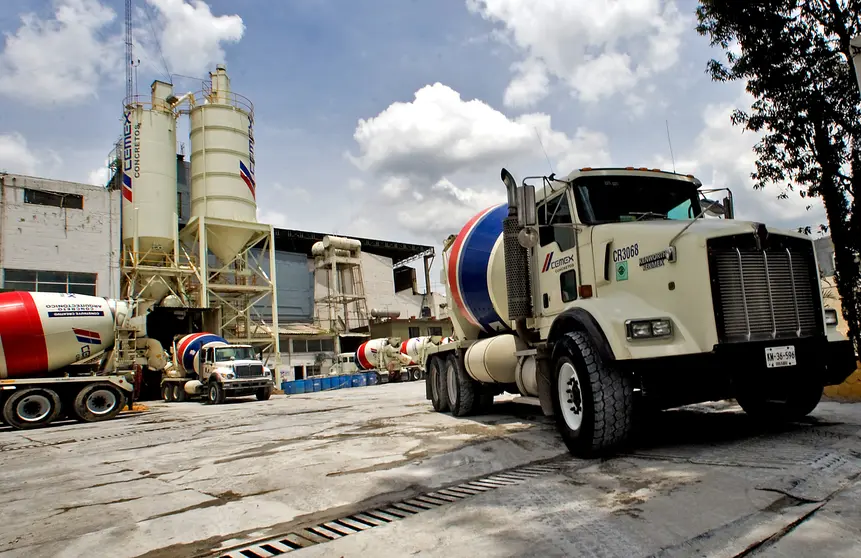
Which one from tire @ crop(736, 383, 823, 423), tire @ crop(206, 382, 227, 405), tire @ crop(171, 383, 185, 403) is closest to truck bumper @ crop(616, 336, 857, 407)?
tire @ crop(736, 383, 823, 423)

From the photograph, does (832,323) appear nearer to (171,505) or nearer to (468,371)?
(468,371)

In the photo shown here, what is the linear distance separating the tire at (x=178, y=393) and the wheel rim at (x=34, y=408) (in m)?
11.1

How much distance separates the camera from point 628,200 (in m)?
7.03

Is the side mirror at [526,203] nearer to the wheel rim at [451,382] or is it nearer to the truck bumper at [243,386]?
the wheel rim at [451,382]

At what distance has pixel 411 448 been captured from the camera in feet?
24.1

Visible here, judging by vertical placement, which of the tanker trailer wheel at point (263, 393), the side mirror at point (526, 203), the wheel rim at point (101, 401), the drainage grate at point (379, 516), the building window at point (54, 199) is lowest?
the tanker trailer wheel at point (263, 393)

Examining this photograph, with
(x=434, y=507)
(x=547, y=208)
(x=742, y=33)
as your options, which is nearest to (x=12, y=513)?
(x=434, y=507)

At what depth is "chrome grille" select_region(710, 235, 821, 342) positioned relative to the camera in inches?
215

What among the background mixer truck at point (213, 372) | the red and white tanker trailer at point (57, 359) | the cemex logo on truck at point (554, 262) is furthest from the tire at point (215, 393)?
the cemex logo on truck at point (554, 262)

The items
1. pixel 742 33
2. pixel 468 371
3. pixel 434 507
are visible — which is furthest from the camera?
pixel 742 33

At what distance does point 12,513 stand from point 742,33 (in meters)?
14.4

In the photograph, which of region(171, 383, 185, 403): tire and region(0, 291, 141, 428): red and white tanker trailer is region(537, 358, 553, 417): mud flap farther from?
region(171, 383, 185, 403): tire

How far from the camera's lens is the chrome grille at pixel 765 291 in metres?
5.45

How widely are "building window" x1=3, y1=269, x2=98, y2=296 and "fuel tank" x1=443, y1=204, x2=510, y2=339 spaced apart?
78.0ft
